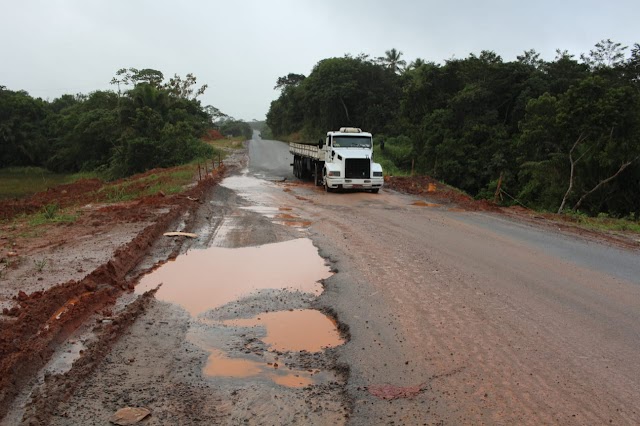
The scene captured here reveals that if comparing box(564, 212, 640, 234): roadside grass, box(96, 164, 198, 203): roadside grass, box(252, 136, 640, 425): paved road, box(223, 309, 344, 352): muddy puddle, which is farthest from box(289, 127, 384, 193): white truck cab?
box(223, 309, 344, 352): muddy puddle

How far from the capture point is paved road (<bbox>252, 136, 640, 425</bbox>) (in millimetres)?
4270

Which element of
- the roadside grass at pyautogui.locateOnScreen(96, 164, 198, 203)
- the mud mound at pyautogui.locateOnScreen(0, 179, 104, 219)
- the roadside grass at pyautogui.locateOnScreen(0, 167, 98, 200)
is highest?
the roadside grass at pyautogui.locateOnScreen(96, 164, 198, 203)

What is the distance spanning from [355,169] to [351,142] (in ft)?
5.39

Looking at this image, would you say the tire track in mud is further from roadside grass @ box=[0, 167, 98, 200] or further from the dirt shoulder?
roadside grass @ box=[0, 167, 98, 200]

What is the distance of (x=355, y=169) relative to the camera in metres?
20.4

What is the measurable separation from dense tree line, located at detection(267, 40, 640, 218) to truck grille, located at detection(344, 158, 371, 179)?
747 cm

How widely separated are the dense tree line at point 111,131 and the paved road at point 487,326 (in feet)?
92.7

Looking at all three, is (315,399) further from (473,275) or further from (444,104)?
(444,104)

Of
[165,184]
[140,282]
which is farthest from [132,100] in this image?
[140,282]

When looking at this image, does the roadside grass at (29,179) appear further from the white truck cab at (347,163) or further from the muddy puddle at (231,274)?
the muddy puddle at (231,274)

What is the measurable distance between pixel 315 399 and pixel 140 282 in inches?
176

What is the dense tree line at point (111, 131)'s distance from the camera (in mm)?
37031

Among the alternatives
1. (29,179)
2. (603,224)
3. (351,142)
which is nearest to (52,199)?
(351,142)

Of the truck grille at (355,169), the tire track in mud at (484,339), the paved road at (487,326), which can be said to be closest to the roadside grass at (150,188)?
the truck grille at (355,169)
